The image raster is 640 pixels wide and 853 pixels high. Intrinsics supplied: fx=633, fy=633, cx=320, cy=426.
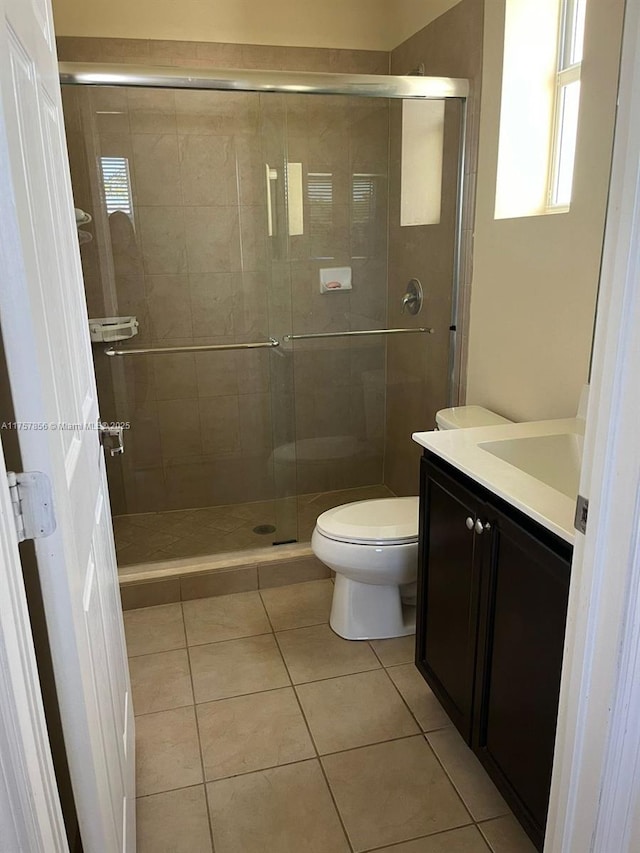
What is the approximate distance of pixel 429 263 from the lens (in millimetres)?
2744

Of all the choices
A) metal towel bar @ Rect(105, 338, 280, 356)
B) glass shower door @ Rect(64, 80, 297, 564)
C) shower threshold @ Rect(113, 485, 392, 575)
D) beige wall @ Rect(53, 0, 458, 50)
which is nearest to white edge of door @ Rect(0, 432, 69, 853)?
shower threshold @ Rect(113, 485, 392, 575)

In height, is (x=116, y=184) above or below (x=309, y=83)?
below

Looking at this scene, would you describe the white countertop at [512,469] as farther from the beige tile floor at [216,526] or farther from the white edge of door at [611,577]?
the beige tile floor at [216,526]

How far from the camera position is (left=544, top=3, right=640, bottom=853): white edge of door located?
86 cm

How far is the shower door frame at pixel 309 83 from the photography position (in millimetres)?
2154

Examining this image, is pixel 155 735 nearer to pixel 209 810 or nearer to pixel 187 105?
pixel 209 810

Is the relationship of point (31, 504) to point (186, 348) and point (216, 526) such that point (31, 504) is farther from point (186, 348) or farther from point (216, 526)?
point (186, 348)

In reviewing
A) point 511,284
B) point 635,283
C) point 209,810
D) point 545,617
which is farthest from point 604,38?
point 209,810

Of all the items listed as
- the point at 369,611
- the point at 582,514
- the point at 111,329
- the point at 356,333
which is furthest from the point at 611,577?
the point at 111,329

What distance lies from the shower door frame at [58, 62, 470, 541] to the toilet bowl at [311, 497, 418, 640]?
2.32 feet

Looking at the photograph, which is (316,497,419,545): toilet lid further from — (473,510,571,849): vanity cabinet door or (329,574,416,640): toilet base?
(473,510,571,849): vanity cabinet door

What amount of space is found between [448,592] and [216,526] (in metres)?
1.55

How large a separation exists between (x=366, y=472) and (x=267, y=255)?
1176mm

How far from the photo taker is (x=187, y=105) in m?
2.90
